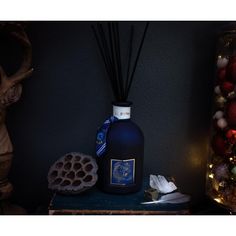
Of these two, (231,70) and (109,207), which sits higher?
(231,70)

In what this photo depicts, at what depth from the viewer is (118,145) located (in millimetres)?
791

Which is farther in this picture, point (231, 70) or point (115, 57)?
point (115, 57)

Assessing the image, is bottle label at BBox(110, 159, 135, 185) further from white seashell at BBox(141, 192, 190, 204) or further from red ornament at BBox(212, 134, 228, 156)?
red ornament at BBox(212, 134, 228, 156)

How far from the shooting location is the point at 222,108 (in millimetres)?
810

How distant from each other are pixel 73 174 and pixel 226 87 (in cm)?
40

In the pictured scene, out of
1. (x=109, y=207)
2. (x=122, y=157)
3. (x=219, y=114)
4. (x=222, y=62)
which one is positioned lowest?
(x=109, y=207)

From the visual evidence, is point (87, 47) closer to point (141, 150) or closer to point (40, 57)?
point (40, 57)

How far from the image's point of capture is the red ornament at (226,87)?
77 centimetres

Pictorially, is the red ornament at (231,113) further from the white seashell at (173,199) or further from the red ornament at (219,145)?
the white seashell at (173,199)

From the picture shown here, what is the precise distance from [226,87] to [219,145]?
0.13 metres

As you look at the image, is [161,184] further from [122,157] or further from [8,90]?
[8,90]

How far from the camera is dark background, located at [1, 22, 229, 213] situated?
0.90 meters

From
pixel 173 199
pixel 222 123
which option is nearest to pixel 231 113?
pixel 222 123
